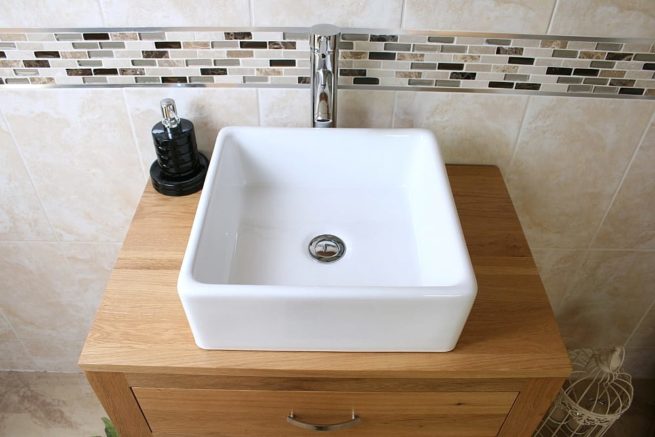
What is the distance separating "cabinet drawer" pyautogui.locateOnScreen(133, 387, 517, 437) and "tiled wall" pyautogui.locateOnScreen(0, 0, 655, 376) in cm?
53

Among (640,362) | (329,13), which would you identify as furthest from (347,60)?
(640,362)

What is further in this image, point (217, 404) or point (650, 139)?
point (650, 139)

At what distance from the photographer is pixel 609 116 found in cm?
110

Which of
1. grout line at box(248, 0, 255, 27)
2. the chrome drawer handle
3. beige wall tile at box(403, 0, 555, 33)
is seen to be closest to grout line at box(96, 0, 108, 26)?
grout line at box(248, 0, 255, 27)

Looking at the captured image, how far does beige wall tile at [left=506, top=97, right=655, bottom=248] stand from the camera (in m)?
1.10

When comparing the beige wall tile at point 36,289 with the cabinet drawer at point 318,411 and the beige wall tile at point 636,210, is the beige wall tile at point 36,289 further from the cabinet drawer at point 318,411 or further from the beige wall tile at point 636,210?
the beige wall tile at point 636,210

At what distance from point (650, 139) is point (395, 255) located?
0.64m

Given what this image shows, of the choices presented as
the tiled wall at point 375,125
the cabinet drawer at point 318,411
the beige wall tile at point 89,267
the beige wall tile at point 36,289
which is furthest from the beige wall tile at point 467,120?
the beige wall tile at point 36,289

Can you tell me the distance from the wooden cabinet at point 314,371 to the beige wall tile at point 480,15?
389 millimetres

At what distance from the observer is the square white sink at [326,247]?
2.41ft

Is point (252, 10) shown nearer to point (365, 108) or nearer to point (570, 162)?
point (365, 108)

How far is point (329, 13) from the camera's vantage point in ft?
3.17

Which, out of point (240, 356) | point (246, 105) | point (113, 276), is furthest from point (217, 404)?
point (246, 105)

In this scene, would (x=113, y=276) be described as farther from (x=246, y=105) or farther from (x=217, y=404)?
(x=246, y=105)
